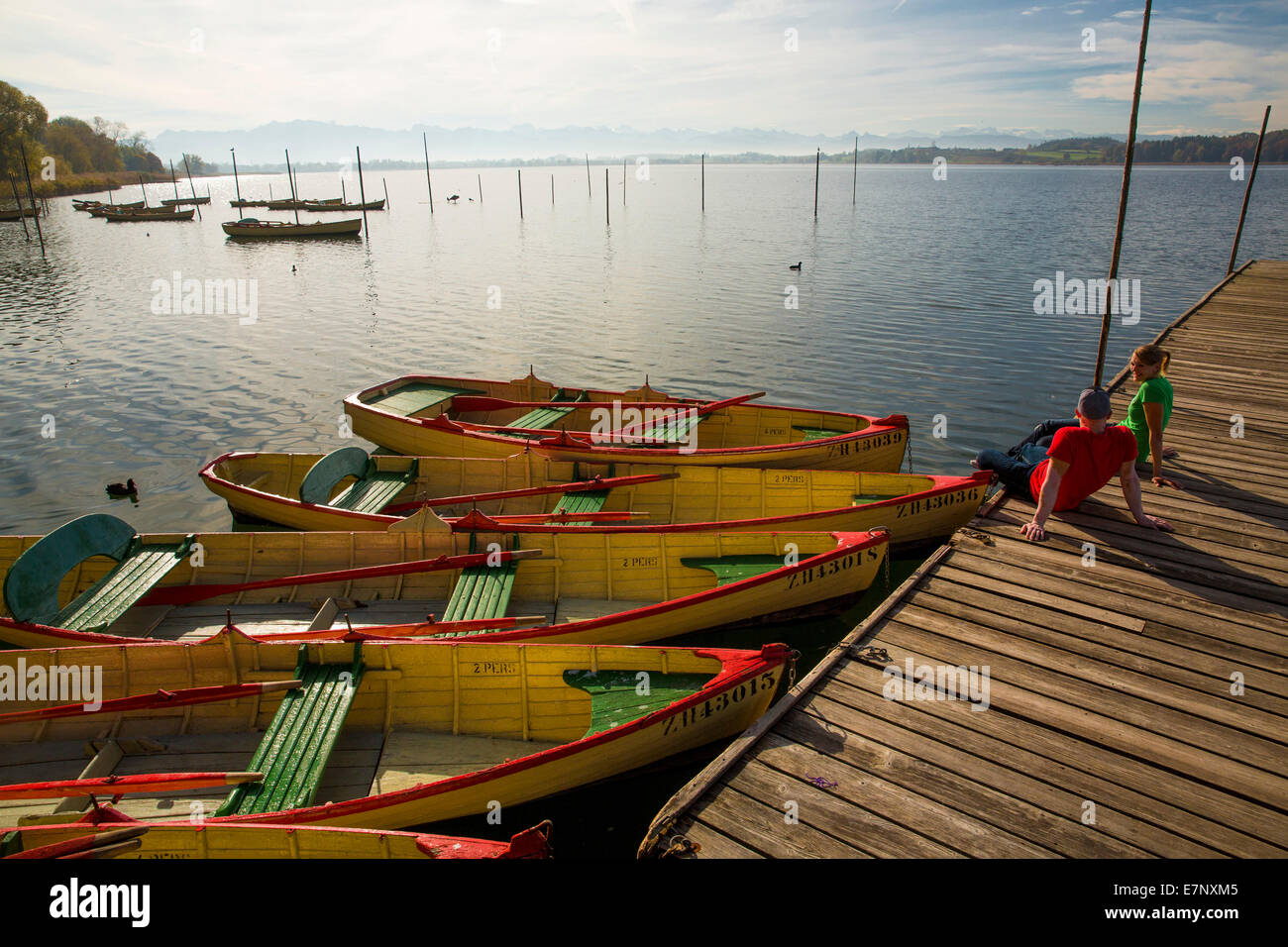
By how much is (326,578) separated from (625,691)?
4.97 m

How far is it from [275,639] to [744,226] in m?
70.4

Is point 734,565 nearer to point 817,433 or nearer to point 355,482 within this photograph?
point 817,433

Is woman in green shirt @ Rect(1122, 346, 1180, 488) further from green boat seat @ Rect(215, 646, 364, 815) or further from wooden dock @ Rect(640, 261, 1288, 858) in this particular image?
green boat seat @ Rect(215, 646, 364, 815)

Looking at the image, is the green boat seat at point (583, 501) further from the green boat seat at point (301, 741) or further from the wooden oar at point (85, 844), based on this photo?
the wooden oar at point (85, 844)

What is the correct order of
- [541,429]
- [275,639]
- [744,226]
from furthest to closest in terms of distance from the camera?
[744,226] < [541,429] < [275,639]

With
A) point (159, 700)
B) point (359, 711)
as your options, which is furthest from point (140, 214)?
point (359, 711)

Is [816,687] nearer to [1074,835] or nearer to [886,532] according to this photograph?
[1074,835]

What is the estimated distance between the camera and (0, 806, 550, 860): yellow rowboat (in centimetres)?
559

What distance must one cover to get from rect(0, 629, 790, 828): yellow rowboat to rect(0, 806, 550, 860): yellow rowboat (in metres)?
0.95

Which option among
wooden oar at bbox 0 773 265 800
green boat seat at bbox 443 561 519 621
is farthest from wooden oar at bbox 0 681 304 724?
green boat seat at bbox 443 561 519 621

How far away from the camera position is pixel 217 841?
595 centimetres

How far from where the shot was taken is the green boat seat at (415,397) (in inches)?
671

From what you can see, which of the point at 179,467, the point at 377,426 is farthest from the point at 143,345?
the point at 377,426
